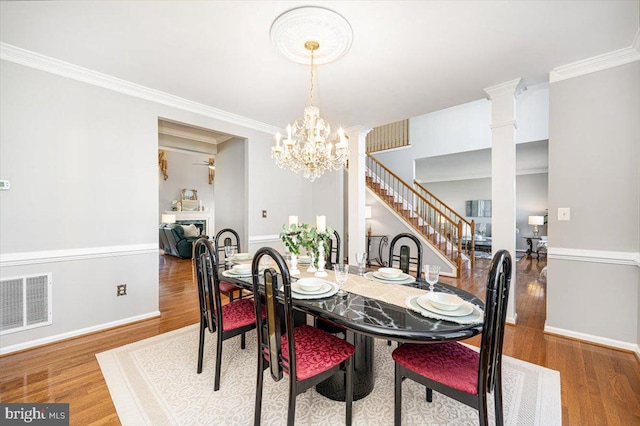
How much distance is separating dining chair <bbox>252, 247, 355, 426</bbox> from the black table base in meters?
0.27

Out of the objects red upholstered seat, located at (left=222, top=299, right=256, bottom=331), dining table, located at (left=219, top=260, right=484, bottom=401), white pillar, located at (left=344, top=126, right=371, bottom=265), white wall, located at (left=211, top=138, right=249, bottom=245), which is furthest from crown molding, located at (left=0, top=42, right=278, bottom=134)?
red upholstered seat, located at (left=222, top=299, right=256, bottom=331)

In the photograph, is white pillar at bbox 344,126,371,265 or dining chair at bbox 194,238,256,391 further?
white pillar at bbox 344,126,371,265

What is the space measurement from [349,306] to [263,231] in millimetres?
2969

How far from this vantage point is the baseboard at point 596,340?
229 centimetres

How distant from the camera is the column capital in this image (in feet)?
9.13

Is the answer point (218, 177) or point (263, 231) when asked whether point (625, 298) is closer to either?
point (263, 231)

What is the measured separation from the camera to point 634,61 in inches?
91.3

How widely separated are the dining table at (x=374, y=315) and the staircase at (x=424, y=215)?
382cm

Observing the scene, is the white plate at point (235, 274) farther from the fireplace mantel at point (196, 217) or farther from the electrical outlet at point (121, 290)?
the fireplace mantel at point (196, 217)

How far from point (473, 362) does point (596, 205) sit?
7.20ft

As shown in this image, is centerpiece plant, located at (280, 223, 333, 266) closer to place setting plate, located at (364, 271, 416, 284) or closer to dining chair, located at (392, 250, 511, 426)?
place setting plate, located at (364, 271, 416, 284)

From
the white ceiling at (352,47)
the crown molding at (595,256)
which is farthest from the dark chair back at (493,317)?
the crown molding at (595,256)

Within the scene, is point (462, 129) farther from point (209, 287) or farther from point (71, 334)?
point (71, 334)

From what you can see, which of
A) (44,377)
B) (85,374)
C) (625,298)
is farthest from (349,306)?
(625,298)
